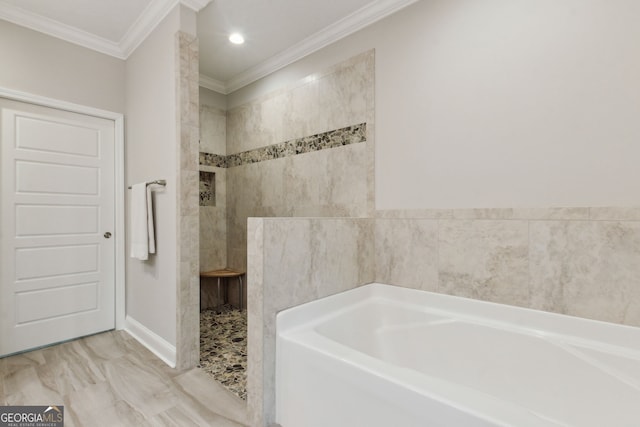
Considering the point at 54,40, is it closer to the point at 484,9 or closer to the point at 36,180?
the point at 36,180

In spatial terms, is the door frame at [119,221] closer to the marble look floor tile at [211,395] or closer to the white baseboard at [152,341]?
the white baseboard at [152,341]

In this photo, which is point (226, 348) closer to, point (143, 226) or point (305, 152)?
point (143, 226)

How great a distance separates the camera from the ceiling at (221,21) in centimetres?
215

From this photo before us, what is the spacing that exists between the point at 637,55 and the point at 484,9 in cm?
77

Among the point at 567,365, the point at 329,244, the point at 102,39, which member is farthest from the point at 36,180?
the point at 567,365

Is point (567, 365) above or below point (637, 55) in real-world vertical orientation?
below

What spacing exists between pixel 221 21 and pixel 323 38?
82cm

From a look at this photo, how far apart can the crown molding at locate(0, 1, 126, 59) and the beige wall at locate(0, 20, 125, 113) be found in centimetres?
4

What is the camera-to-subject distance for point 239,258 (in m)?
3.39

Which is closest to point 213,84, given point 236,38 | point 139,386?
point 236,38

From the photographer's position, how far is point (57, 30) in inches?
93.7

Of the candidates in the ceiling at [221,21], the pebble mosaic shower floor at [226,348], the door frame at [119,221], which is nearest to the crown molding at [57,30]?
the ceiling at [221,21]

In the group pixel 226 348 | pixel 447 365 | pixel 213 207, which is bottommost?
pixel 226 348

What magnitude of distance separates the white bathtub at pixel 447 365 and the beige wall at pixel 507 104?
0.63m
